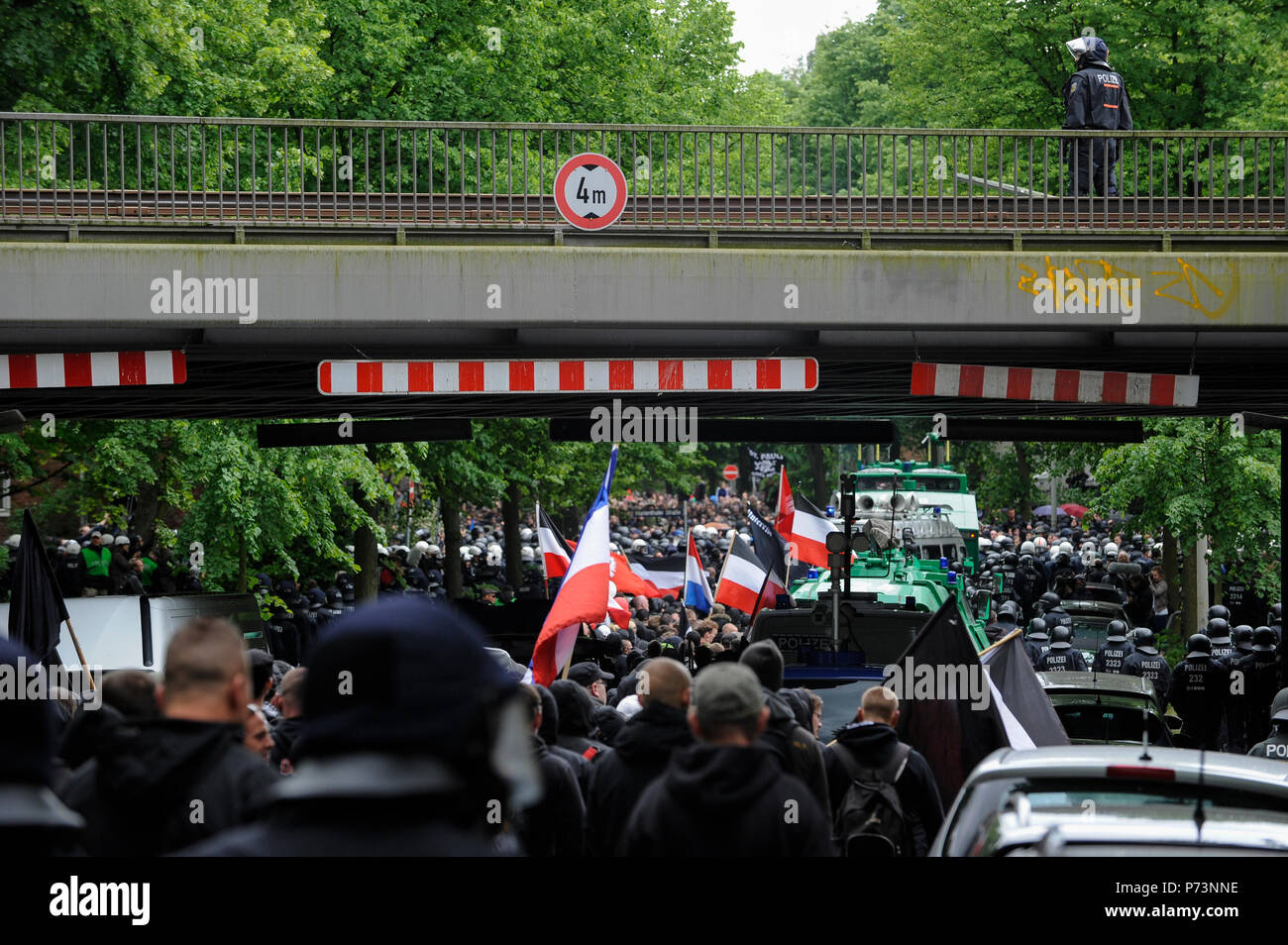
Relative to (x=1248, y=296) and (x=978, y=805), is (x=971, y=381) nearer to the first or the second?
(x=1248, y=296)

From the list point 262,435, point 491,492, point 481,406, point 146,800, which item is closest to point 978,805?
point 146,800

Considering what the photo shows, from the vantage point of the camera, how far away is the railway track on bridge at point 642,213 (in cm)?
1405

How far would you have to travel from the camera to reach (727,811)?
4586 mm

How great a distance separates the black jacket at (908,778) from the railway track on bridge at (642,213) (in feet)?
25.4

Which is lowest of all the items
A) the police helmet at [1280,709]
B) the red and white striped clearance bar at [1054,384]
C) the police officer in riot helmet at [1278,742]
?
the police officer in riot helmet at [1278,742]

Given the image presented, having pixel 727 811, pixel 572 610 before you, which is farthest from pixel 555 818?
pixel 572 610

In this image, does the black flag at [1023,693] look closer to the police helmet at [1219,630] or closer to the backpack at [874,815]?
the backpack at [874,815]

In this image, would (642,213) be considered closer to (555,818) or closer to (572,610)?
(572,610)

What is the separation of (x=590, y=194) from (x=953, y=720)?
269 inches

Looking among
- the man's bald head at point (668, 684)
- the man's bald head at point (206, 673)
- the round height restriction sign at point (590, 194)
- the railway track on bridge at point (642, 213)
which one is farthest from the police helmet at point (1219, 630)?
the man's bald head at point (206, 673)

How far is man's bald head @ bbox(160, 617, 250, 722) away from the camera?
3938 mm

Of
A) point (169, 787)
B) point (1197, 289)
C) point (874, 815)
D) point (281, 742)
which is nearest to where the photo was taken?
point (169, 787)

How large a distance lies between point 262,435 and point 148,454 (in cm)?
559

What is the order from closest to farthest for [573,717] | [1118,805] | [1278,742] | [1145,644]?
1. [1118,805]
2. [573,717]
3. [1278,742]
4. [1145,644]
